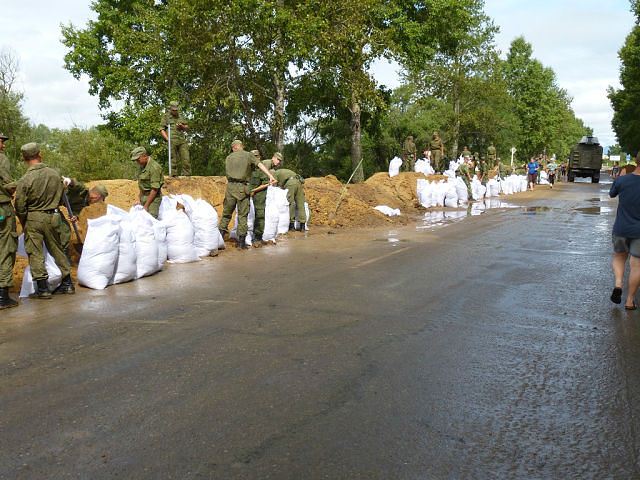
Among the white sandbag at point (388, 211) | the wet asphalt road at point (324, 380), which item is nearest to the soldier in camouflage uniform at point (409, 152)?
the white sandbag at point (388, 211)

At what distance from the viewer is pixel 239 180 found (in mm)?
10141

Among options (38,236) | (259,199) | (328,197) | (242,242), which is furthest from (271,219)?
(38,236)

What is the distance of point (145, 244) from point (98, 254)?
861 mm

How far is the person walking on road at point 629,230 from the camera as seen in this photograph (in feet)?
20.5

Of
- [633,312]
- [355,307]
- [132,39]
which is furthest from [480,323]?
[132,39]

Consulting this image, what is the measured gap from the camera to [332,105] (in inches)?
1202

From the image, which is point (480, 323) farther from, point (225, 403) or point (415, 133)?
point (415, 133)

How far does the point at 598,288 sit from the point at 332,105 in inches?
963

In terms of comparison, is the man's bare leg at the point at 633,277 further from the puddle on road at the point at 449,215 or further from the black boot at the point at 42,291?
the puddle on road at the point at 449,215

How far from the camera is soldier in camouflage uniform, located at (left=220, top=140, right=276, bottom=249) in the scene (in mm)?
10078

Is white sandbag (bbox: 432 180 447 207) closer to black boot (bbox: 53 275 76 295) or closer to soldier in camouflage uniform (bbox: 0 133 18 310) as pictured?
black boot (bbox: 53 275 76 295)

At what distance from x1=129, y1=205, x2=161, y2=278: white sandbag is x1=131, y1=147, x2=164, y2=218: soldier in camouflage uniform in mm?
901

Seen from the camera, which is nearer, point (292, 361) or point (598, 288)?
point (292, 361)

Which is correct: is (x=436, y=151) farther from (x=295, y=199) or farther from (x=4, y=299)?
(x=4, y=299)
